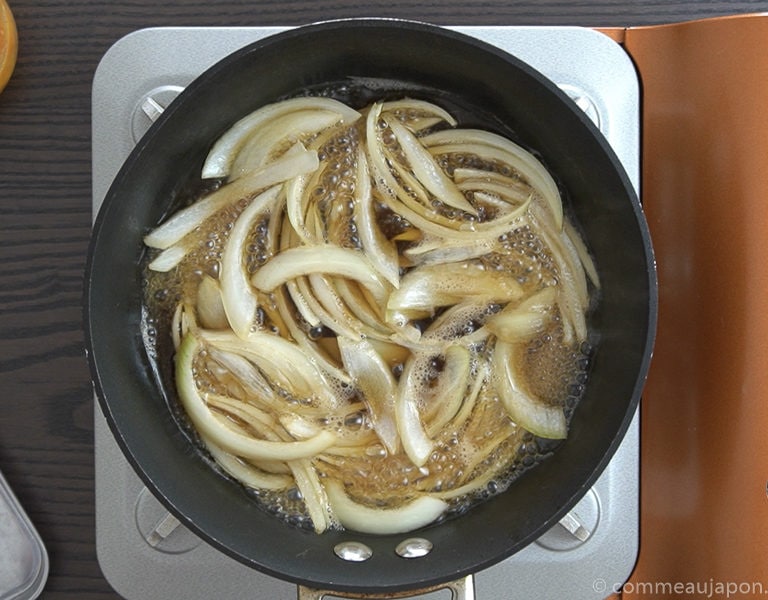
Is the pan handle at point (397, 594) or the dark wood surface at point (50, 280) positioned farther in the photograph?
the dark wood surface at point (50, 280)

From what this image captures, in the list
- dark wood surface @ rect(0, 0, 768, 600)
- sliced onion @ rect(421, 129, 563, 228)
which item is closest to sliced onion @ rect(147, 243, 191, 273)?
dark wood surface @ rect(0, 0, 768, 600)

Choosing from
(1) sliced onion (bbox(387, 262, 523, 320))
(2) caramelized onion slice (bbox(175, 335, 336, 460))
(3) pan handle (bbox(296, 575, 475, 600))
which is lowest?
(3) pan handle (bbox(296, 575, 475, 600))

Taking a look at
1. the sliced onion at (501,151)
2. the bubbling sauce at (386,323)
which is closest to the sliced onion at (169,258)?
the bubbling sauce at (386,323)

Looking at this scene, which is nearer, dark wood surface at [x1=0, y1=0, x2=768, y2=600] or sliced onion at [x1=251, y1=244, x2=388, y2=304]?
sliced onion at [x1=251, y1=244, x2=388, y2=304]

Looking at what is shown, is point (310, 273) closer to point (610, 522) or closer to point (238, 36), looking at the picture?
point (238, 36)

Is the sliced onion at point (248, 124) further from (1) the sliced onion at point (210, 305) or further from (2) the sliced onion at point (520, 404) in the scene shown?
(2) the sliced onion at point (520, 404)

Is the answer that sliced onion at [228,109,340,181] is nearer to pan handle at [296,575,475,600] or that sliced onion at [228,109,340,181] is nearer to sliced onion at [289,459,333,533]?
sliced onion at [289,459,333,533]

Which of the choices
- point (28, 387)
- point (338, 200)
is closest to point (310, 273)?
point (338, 200)
